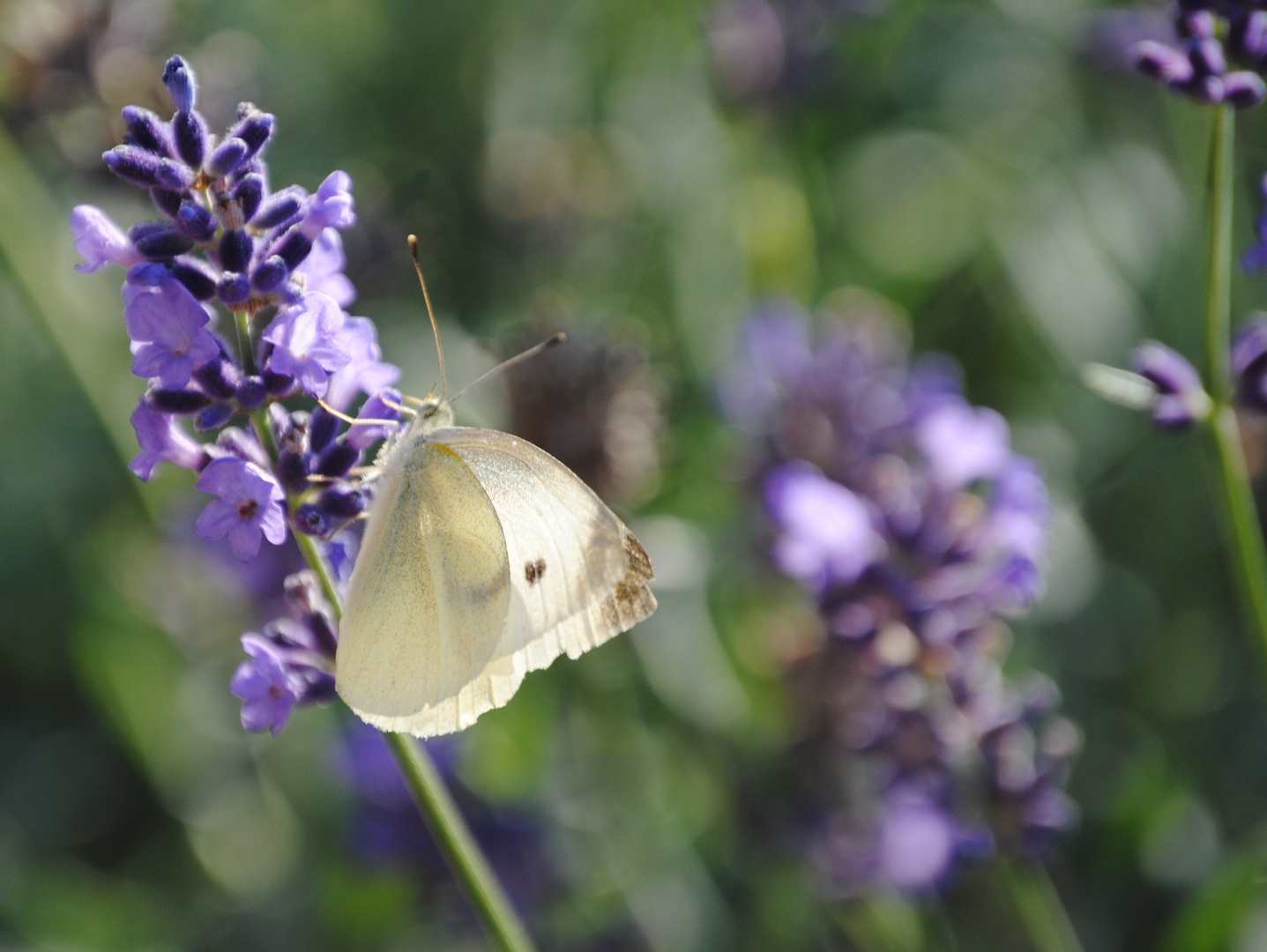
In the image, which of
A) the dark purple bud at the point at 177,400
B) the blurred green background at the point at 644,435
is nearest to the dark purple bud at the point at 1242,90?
the blurred green background at the point at 644,435

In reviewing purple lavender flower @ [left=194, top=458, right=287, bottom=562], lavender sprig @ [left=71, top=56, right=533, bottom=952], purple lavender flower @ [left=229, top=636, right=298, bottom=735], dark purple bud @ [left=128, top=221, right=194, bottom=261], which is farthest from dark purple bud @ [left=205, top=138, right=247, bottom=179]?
purple lavender flower @ [left=229, top=636, right=298, bottom=735]

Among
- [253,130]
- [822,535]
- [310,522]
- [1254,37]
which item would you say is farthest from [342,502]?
[1254,37]

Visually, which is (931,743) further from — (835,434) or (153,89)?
(153,89)

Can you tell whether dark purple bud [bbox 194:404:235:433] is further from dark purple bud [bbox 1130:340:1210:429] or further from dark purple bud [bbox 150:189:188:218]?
dark purple bud [bbox 1130:340:1210:429]

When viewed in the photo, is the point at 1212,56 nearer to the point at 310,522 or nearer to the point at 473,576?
the point at 473,576

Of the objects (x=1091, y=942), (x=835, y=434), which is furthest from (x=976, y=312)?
(x=1091, y=942)

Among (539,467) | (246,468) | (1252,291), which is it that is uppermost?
(246,468)
